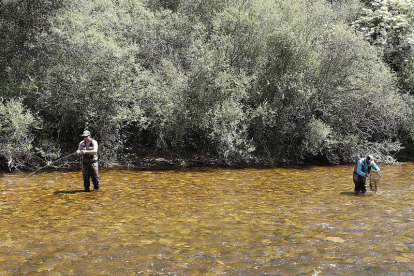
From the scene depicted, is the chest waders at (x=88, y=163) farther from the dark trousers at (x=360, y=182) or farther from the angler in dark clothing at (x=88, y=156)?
the dark trousers at (x=360, y=182)

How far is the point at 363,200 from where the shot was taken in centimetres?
1259

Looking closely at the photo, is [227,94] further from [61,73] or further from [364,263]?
[364,263]

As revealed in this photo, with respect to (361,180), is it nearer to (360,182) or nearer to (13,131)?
(360,182)

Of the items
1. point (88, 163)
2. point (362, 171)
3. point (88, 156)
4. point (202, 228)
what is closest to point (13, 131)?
point (88, 156)

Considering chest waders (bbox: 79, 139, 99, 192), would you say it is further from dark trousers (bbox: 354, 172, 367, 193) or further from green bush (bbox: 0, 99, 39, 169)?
dark trousers (bbox: 354, 172, 367, 193)

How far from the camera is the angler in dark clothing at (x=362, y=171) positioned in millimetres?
13266

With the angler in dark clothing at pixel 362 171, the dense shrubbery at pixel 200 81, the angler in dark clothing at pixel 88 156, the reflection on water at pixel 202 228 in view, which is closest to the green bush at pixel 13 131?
the dense shrubbery at pixel 200 81

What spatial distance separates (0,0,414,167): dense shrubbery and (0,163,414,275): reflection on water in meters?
4.68

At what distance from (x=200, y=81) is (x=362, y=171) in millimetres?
10407

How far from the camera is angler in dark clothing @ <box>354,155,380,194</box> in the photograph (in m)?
13.3

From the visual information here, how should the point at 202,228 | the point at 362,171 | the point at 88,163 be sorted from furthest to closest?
1. the point at 362,171
2. the point at 88,163
3. the point at 202,228

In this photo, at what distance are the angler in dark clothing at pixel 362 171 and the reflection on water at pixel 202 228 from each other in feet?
1.43

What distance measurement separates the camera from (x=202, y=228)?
919 cm

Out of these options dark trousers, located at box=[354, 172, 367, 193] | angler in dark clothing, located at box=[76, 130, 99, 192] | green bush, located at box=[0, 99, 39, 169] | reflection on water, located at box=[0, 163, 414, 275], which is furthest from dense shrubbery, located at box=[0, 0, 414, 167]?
dark trousers, located at box=[354, 172, 367, 193]
